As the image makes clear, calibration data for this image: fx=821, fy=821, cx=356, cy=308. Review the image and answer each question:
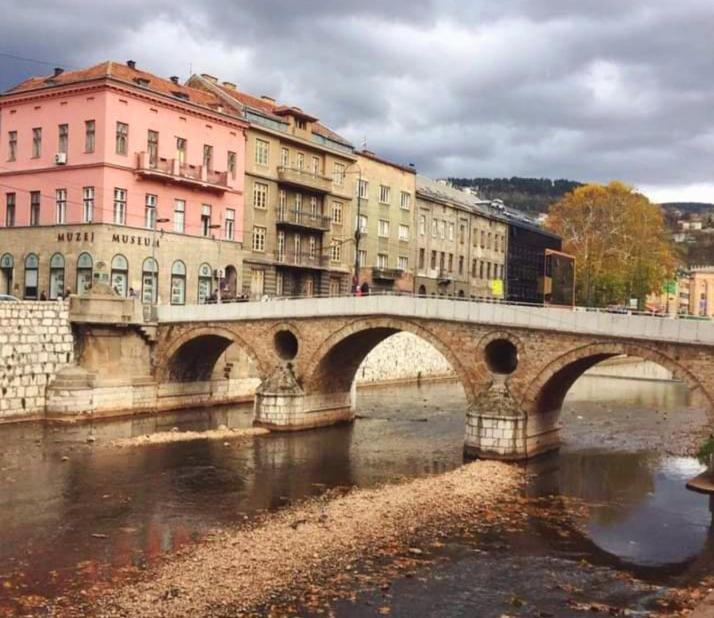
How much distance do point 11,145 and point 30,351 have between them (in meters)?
14.3

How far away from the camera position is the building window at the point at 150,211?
40781 mm

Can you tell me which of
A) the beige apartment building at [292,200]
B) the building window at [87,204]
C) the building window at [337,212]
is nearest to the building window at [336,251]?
the beige apartment building at [292,200]

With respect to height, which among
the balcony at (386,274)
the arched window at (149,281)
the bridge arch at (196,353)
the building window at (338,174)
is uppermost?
the building window at (338,174)

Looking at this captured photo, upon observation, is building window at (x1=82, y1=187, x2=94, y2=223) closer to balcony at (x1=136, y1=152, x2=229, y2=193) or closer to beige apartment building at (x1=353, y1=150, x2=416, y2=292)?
balcony at (x1=136, y1=152, x2=229, y2=193)

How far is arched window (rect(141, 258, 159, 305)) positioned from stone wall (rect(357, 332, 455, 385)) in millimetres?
13934

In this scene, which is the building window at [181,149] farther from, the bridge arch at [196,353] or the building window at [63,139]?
the bridge arch at [196,353]

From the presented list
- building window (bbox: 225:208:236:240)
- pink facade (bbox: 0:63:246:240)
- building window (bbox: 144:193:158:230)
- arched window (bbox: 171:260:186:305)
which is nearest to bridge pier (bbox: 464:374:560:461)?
arched window (bbox: 171:260:186:305)

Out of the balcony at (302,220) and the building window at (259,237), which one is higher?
the balcony at (302,220)

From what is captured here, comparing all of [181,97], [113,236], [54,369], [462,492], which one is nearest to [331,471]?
[462,492]

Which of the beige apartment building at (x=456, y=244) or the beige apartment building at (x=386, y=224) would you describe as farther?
the beige apartment building at (x=456, y=244)

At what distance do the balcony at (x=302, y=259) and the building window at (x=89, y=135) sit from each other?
1321 centimetres

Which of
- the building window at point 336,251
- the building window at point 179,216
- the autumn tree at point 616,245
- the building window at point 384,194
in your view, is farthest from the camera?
the autumn tree at point 616,245

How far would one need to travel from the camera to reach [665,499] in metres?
23.8

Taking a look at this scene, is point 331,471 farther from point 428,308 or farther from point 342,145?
point 342,145
